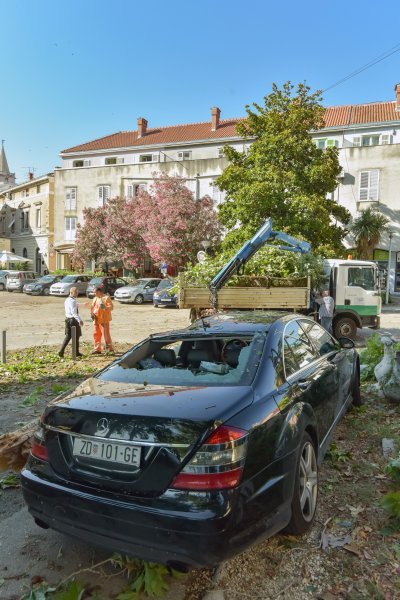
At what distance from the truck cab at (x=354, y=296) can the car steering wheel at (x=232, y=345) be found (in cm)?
941

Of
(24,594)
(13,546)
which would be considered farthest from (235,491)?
(13,546)

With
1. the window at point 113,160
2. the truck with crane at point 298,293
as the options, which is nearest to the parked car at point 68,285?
the window at point 113,160

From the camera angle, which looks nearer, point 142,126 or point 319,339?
point 319,339

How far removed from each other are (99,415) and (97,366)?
673 cm

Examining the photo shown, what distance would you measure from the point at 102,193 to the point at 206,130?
37.3 feet

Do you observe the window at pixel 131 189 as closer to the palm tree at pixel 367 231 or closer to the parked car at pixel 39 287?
the parked car at pixel 39 287

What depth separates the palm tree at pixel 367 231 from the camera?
26875 mm

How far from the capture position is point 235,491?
233 cm

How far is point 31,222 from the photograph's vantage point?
48.5 metres

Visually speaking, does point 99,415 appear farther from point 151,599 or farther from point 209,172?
point 209,172

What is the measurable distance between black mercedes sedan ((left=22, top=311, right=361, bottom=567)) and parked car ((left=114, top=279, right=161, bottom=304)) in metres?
23.5

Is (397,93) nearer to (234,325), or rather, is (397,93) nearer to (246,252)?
(246,252)

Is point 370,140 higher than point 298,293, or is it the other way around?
point 370,140

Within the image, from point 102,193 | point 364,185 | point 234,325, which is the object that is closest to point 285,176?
point 364,185
